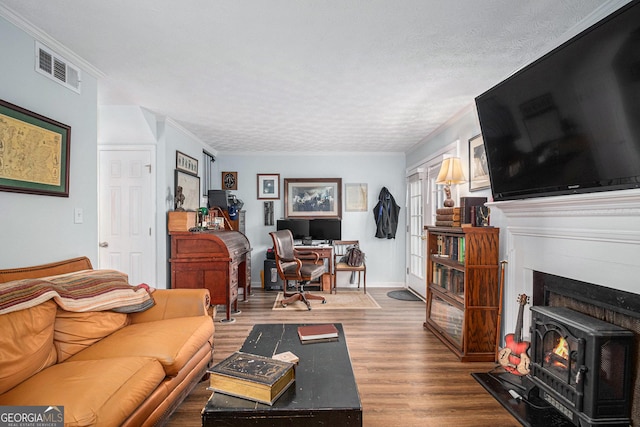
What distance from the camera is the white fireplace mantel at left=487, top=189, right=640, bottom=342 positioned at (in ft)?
5.11

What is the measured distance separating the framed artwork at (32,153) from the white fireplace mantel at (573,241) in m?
3.14

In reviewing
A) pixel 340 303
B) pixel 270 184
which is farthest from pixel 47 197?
pixel 270 184

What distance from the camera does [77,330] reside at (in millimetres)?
1875

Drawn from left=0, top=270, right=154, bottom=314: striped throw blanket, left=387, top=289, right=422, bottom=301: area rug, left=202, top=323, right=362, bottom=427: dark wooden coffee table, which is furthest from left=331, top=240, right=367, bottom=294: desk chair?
left=202, top=323, right=362, bottom=427: dark wooden coffee table

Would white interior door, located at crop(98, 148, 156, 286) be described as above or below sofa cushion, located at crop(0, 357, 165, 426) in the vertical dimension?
above

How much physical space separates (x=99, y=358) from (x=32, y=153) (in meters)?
1.36

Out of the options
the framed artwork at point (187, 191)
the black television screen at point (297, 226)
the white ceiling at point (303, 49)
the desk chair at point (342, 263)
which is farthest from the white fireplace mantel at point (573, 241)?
the framed artwork at point (187, 191)

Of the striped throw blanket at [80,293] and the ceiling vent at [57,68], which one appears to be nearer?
the striped throw blanket at [80,293]

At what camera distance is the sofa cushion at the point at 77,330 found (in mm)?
1800

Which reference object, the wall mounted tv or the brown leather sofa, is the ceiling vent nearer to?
the brown leather sofa

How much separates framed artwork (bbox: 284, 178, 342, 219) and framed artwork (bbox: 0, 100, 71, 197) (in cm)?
355

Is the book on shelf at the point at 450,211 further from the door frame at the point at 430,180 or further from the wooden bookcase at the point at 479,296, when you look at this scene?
the door frame at the point at 430,180

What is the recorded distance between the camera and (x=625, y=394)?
5.39 feet

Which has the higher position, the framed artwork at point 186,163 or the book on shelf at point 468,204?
the framed artwork at point 186,163
